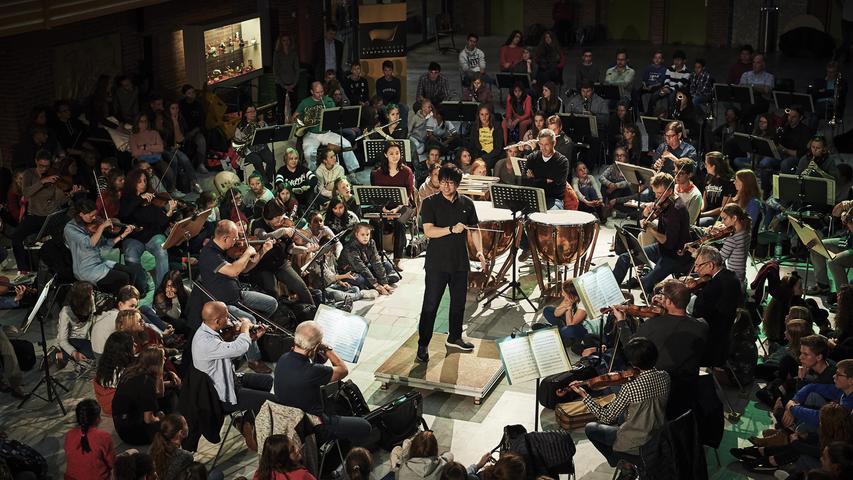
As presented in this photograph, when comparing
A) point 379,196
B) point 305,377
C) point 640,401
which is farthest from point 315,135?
point 640,401

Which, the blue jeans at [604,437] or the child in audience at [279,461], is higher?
the child in audience at [279,461]

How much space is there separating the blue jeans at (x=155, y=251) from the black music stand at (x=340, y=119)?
373cm

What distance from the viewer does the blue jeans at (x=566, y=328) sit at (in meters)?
9.80

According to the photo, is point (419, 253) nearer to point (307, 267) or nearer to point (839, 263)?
point (307, 267)

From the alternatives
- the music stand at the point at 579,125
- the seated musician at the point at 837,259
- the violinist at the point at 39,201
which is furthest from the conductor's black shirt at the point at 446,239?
the music stand at the point at 579,125

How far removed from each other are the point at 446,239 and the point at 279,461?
3339mm

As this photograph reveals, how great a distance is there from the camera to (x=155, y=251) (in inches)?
446

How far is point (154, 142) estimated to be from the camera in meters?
14.0

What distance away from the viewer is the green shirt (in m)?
15.2

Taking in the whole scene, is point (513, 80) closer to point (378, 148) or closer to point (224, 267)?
point (378, 148)

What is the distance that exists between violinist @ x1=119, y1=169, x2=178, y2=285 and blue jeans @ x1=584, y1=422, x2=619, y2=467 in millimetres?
5233

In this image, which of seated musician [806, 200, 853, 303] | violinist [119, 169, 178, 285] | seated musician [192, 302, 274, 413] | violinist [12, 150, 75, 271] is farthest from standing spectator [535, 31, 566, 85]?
seated musician [192, 302, 274, 413]

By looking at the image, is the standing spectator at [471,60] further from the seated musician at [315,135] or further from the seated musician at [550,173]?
the seated musician at [550,173]

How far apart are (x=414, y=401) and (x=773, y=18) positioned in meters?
18.2
